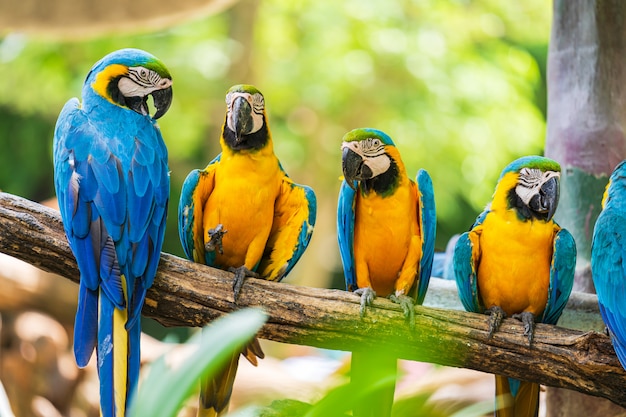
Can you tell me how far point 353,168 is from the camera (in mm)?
2127

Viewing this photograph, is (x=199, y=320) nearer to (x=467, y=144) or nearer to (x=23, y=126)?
(x=467, y=144)

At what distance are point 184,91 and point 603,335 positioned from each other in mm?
4434

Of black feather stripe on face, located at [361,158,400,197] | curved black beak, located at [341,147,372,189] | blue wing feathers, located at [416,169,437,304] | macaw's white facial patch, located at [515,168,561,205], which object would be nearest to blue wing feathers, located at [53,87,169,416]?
curved black beak, located at [341,147,372,189]

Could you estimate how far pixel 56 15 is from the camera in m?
3.91

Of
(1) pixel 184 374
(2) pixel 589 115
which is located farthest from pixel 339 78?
(1) pixel 184 374

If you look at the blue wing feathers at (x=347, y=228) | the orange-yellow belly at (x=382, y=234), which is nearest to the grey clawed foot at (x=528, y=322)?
the orange-yellow belly at (x=382, y=234)

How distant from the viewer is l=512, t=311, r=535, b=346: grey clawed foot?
2.02 metres

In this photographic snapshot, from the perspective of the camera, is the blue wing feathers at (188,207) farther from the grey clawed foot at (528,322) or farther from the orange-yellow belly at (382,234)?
the grey clawed foot at (528,322)

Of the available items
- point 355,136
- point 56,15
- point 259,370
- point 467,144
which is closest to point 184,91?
point 56,15

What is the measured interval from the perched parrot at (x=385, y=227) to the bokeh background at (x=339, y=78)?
11.3 ft

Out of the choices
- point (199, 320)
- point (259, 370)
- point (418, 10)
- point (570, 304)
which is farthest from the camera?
point (418, 10)

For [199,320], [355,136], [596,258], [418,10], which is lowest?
[199,320]

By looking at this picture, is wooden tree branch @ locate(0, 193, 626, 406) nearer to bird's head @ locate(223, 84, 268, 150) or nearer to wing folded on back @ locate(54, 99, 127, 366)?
wing folded on back @ locate(54, 99, 127, 366)

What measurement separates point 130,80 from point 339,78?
13.3 feet
